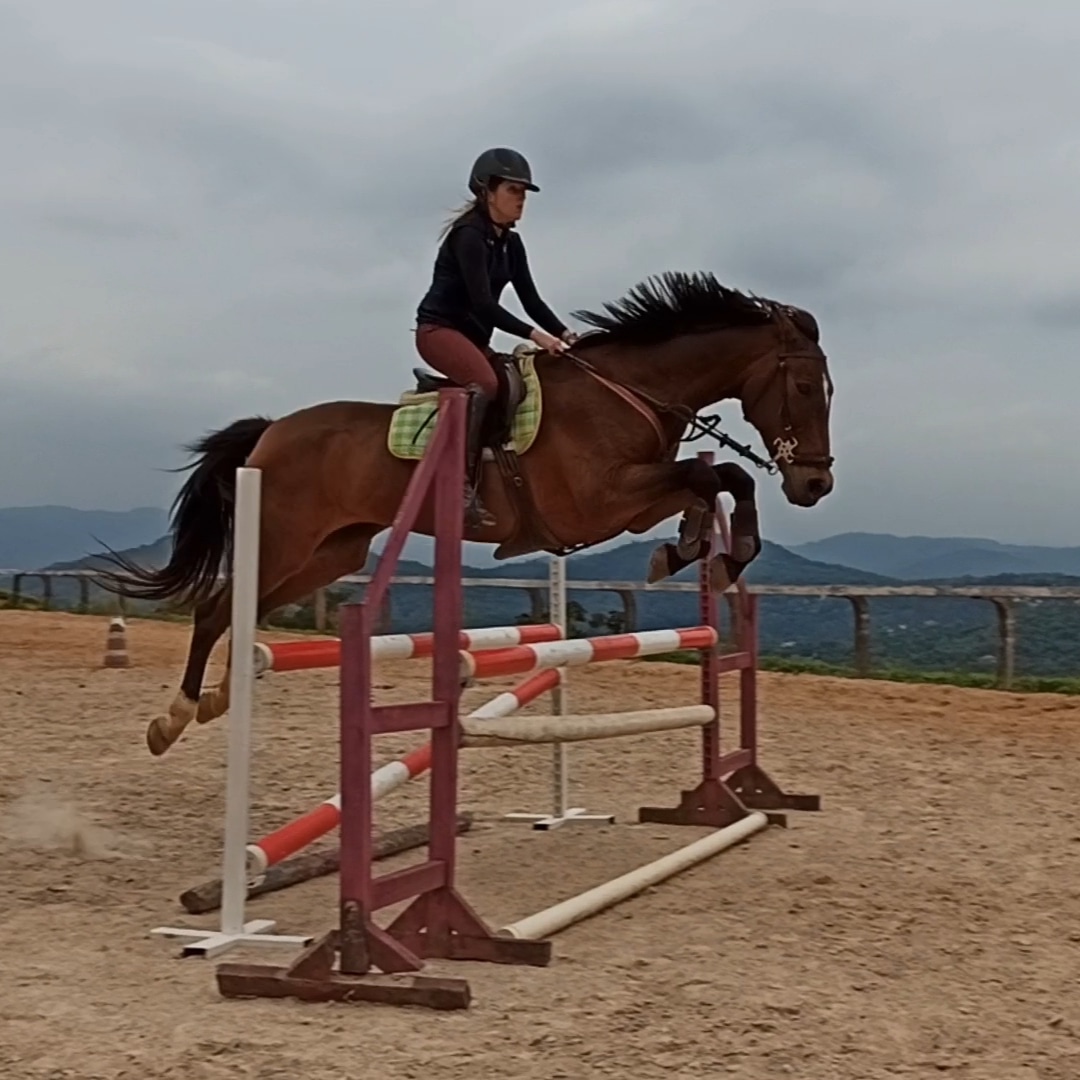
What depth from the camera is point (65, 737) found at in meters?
7.88

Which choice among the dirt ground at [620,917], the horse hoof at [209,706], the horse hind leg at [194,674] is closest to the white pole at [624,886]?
the dirt ground at [620,917]

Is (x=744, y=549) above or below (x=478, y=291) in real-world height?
below

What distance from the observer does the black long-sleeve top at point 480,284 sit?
4875 mm

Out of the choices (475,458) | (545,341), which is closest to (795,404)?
(545,341)

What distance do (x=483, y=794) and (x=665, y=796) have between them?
33.7 inches

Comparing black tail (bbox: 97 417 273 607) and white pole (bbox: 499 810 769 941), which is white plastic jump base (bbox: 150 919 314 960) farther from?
black tail (bbox: 97 417 273 607)

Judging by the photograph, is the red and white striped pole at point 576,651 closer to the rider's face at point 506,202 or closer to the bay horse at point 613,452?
the bay horse at point 613,452

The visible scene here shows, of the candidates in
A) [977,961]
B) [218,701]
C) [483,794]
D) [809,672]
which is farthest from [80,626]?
[977,961]

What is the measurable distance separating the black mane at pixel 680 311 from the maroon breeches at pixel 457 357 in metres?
0.45

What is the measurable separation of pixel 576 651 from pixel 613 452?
0.85 meters

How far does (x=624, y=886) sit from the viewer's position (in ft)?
14.0

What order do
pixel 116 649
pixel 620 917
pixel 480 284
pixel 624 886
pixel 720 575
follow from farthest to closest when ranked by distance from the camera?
pixel 116 649
pixel 720 575
pixel 480 284
pixel 624 886
pixel 620 917

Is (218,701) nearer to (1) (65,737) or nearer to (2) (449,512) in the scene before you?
(2) (449,512)

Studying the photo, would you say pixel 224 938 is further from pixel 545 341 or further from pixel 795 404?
pixel 795 404
